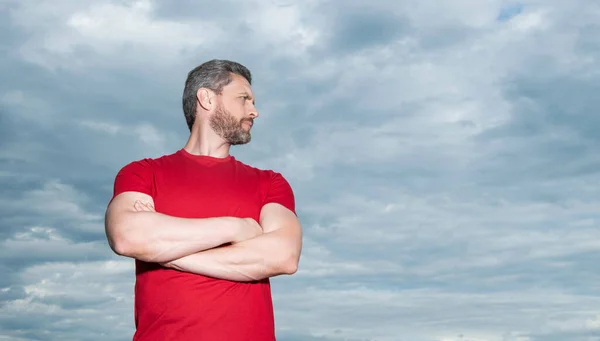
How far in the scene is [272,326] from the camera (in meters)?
5.44

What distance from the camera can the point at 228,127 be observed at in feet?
19.6

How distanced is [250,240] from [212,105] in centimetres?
141

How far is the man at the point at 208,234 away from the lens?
5.16 metres

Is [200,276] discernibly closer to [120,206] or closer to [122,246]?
[122,246]

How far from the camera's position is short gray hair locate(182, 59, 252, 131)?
6.13 m

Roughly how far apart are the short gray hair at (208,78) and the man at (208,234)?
4.1 inches

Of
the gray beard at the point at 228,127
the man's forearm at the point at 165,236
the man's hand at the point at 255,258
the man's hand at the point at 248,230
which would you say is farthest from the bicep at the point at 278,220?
the gray beard at the point at 228,127

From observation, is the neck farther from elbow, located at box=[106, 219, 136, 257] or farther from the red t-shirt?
elbow, located at box=[106, 219, 136, 257]

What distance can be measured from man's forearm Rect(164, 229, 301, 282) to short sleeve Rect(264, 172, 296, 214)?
48cm

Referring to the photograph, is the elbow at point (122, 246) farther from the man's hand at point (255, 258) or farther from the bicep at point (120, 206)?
the man's hand at point (255, 258)

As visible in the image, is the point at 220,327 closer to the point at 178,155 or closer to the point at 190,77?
the point at 178,155

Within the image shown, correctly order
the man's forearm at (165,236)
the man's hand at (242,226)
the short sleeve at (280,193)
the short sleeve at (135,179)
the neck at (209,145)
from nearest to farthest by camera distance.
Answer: the man's forearm at (165,236)
the man's hand at (242,226)
the short sleeve at (135,179)
the short sleeve at (280,193)
the neck at (209,145)

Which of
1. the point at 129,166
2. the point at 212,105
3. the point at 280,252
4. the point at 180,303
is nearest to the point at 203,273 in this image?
the point at 180,303

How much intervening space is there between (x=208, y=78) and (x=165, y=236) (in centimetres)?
166
